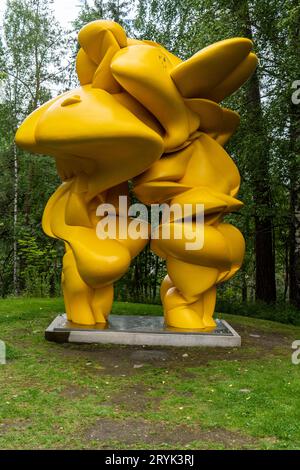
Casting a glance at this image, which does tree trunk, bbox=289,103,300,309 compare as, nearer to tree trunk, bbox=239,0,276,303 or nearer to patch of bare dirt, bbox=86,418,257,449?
tree trunk, bbox=239,0,276,303

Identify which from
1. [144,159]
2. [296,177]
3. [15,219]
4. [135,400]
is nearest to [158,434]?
[135,400]

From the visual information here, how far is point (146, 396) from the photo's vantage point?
433cm

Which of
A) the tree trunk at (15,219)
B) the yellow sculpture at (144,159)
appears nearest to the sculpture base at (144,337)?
the yellow sculpture at (144,159)

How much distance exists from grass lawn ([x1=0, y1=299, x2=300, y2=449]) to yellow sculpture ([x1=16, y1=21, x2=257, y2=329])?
92 centimetres

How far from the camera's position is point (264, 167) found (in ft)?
29.6

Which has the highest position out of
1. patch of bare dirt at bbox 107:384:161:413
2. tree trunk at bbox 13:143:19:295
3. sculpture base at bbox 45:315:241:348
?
tree trunk at bbox 13:143:19:295

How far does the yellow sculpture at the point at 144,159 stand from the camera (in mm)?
5871

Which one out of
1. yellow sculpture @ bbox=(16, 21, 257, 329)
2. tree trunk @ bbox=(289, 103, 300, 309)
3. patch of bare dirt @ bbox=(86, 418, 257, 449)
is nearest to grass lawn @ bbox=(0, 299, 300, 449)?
patch of bare dirt @ bbox=(86, 418, 257, 449)

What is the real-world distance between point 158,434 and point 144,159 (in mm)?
3361

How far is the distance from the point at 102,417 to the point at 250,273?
39.9 ft

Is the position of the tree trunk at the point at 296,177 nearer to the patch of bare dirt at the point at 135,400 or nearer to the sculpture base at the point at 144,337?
the sculpture base at the point at 144,337

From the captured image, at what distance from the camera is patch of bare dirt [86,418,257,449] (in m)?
3.34

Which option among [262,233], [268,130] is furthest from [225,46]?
[262,233]

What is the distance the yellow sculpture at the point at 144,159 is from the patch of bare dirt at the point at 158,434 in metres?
2.71
